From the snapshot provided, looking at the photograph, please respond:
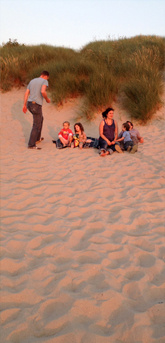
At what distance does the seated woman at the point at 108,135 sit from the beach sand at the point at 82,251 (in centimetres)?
74

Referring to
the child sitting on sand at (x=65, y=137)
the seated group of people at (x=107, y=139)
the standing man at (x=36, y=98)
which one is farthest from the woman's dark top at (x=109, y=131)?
the standing man at (x=36, y=98)

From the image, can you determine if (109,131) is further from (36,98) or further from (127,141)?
(36,98)

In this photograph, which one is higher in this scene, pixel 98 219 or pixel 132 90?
pixel 132 90

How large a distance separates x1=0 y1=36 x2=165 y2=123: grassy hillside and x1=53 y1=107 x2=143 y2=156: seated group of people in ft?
8.24

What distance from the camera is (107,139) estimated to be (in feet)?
20.5

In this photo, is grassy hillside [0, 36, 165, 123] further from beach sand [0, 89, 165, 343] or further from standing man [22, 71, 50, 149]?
beach sand [0, 89, 165, 343]

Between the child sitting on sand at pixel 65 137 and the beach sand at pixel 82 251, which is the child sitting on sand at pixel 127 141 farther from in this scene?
the child sitting on sand at pixel 65 137

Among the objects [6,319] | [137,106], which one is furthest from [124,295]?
[137,106]

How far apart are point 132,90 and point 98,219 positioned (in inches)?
267

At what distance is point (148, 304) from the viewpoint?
6.75 ft

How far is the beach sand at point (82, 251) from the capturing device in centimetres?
189

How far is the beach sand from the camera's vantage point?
6.22 feet

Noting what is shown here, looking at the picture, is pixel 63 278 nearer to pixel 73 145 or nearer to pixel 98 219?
pixel 98 219

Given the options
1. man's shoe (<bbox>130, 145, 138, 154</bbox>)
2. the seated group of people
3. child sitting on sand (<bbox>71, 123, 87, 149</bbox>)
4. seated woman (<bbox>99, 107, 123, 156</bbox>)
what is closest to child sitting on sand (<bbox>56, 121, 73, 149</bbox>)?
the seated group of people
